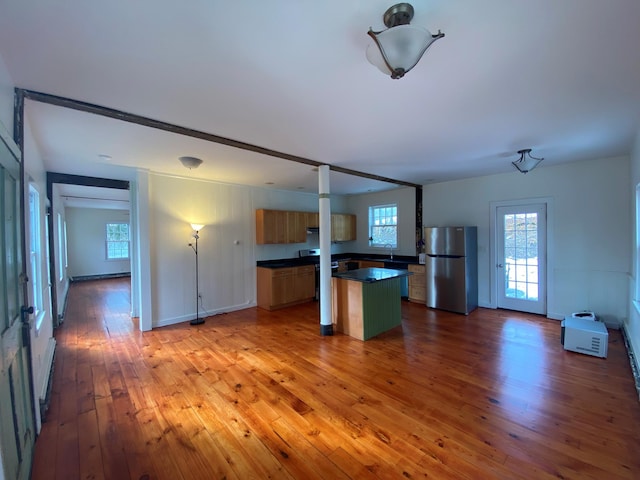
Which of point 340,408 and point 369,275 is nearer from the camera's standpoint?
point 340,408

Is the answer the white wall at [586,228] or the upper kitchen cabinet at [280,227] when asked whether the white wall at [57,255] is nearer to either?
the upper kitchen cabinet at [280,227]

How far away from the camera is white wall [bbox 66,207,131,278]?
949 centimetres

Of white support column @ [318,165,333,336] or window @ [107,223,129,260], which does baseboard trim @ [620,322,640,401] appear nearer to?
white support column @ [318,165,333,336]

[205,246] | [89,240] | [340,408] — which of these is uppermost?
[89,240]

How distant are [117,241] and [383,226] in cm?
970

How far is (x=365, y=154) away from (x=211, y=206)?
10.4 ft

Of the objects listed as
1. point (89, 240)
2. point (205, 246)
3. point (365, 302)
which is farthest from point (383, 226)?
point (89, 240)

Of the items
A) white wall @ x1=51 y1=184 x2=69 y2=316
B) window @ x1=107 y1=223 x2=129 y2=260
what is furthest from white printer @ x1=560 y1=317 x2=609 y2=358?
window @ x1=107 y1=223 x2=129 y2=260

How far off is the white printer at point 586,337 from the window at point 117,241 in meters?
12.5

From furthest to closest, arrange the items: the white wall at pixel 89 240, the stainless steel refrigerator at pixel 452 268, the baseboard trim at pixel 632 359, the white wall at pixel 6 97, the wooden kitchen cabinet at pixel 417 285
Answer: the white wall at pixel 89 240 → the wooden kitchen cabinet at pixel 417 285 → the stainless steel refrigerator at pixel 452 268 → the baseboard trim at pixel 632 359 → the white wall at pixel 6 97

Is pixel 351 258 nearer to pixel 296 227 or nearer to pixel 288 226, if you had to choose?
pixel 296 227

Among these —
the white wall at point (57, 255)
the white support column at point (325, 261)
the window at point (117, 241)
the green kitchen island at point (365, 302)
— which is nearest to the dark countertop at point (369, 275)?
the green kitchen island at point (365, 302)

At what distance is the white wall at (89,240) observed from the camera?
374 inches

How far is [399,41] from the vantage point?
131cm
